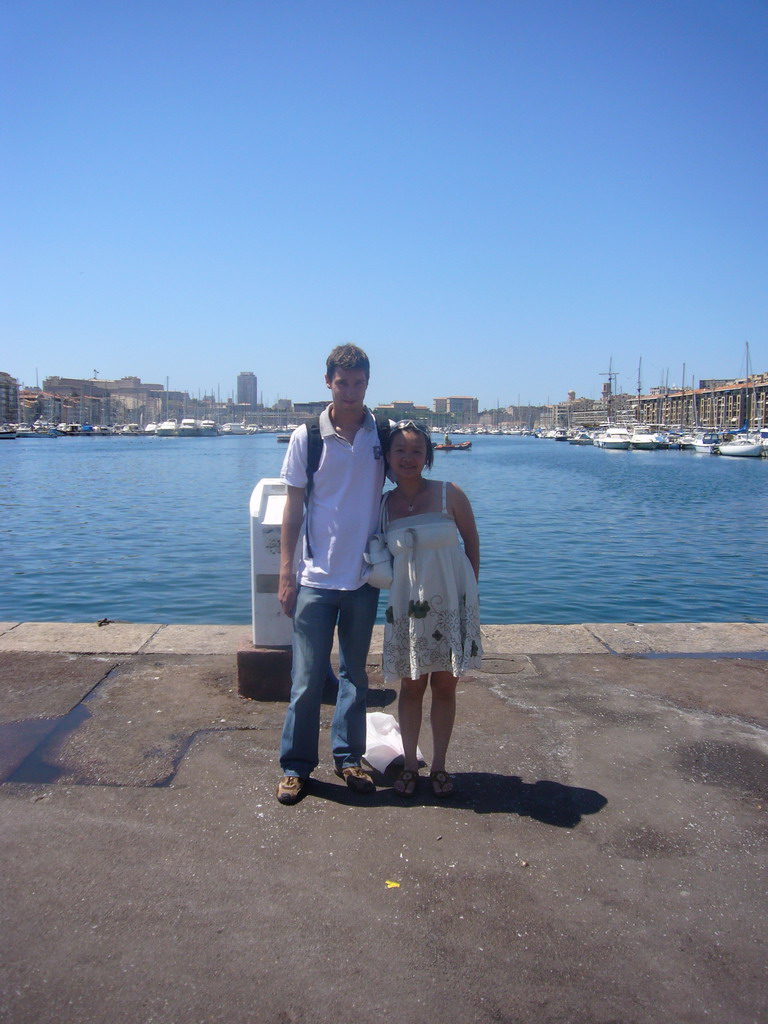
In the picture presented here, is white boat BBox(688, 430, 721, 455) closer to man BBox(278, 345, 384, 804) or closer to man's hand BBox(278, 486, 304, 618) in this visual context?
man BBox(278, 345, 384, 804)

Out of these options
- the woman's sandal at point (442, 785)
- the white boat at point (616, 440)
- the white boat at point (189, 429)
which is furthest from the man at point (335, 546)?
the white boat at point (189, 429)

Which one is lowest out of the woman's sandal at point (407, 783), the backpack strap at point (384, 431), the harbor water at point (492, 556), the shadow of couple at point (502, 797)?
the harbor water at point (492, 556)

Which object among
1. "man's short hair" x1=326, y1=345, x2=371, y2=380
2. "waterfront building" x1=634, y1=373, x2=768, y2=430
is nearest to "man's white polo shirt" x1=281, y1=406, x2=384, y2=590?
"man's short hair" x1=326, y1=345, x2=371, y2=380

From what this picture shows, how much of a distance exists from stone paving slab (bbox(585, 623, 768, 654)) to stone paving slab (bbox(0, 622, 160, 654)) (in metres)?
3.33

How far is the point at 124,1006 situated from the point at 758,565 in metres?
17.2

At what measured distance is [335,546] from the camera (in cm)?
354

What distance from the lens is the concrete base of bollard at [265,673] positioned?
4508 millimetres

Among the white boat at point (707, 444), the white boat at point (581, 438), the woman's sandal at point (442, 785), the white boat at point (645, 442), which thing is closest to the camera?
the woman's sandal at point (442, 785)

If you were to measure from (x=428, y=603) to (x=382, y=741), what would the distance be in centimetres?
86

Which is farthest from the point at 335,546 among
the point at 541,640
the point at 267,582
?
the point at 541,640

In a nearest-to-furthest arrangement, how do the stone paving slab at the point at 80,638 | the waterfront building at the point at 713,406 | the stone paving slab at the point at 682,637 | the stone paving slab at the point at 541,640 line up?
the stone paving slab at the point at 80,638, the stone paving slab at the point at 541,640, the stone paving slab at the point at 682,637, the waterfront building at the point at 713,406

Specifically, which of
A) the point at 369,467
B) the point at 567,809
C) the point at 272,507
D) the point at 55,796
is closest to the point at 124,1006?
the point at 55,796

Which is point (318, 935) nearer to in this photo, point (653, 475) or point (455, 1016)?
point (455, 1016)

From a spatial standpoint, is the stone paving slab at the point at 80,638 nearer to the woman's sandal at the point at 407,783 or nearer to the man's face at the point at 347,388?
the woman's sandal at the point at 407,783
